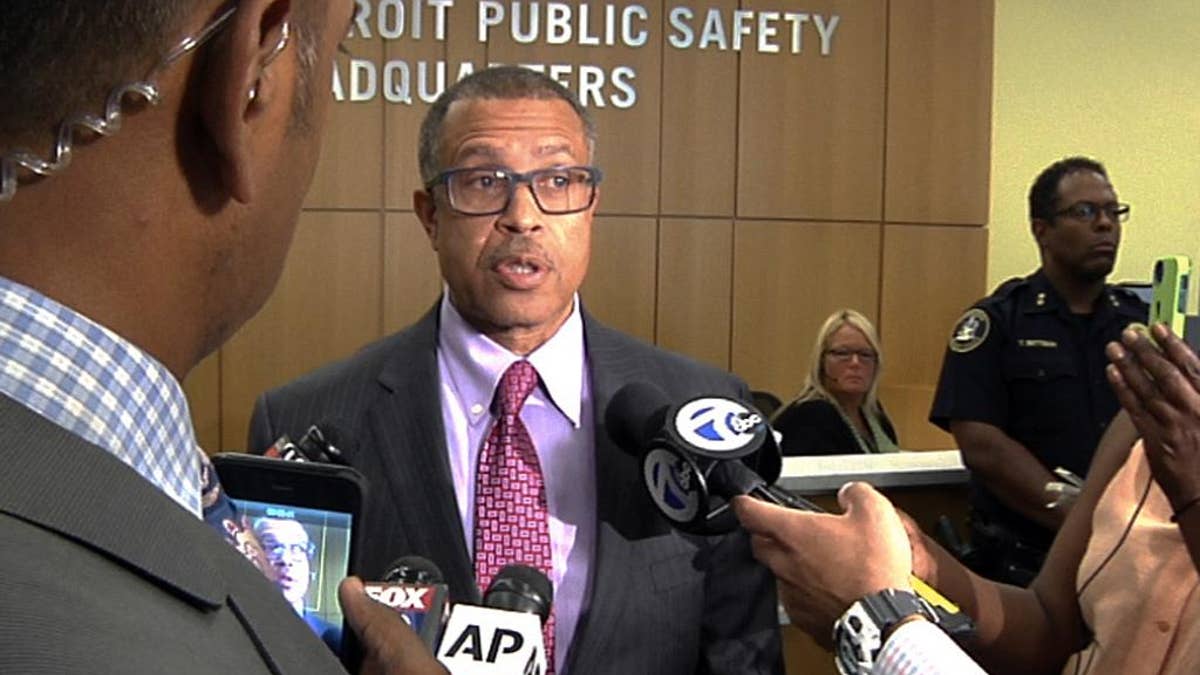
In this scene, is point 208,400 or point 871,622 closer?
point 871,622

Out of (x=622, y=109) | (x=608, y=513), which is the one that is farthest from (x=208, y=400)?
(x=608, y=513)

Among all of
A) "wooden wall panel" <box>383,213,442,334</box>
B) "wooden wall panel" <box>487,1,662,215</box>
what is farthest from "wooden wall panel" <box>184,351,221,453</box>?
"wooden wall panel" <box>487,1,662,215</box>

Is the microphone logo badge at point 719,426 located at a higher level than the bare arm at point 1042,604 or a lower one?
higher

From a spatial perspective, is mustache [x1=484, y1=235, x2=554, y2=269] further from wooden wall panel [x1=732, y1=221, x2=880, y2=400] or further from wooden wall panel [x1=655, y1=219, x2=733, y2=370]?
wooden wall panel [x1=732, y1=221, x2=880, y2=400]

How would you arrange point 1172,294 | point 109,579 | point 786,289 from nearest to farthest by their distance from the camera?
1. point 109,579
2. point 1172,294
3. point 786,289

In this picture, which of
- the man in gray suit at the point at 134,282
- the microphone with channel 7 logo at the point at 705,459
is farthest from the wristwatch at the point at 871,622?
the man in gray suit at the point at 134,282

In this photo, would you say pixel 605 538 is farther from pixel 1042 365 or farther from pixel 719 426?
pixel 1042 365

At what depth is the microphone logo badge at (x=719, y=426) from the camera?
1221mm

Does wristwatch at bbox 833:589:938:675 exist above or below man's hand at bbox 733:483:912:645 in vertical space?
below

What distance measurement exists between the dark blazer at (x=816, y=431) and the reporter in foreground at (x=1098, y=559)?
8.00 feet

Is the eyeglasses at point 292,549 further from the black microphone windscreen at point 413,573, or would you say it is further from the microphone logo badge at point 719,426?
the microphone logo badge at point 719,426

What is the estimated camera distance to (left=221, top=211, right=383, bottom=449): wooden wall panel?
5.74m

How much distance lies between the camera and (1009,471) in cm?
303

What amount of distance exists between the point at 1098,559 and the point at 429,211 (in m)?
0.95
